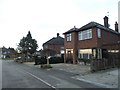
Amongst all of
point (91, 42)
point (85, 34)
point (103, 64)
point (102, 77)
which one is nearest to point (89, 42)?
point (91, 42)

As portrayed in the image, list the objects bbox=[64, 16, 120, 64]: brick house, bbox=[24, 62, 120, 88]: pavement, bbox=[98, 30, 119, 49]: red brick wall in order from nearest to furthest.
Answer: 1. bbox=[24, 62, 120, 88]: pavement
2. bbox=[64, 16, 120, 64]: brick house
3. bbox=[98, 30, 119, 49]: red brick wall

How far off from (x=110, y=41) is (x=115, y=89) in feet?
76.0

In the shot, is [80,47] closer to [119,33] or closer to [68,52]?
[68,52]

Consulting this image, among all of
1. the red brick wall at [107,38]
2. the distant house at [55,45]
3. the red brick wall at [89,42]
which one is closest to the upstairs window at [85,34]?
the red brick wall at [89,42]

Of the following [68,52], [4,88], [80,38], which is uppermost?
[80,38]

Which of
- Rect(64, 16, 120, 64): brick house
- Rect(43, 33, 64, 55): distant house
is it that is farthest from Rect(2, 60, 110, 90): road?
Rect(43, 33, 64, 55): distant house

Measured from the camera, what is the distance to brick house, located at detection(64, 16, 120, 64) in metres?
31.5

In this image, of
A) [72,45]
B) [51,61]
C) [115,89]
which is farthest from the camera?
[51,61]

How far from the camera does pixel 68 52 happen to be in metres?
40.1

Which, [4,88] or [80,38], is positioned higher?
[80,38]

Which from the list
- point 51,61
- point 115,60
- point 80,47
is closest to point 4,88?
point 115,60

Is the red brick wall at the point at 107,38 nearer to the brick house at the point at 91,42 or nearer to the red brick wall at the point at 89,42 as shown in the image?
the brick house at the point at 91,42

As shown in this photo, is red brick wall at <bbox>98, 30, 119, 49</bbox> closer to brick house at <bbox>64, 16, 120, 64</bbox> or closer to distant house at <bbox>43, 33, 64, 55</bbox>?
brick house at <bbox>64, 16, 120, 64</bbox>

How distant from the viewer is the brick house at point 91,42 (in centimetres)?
3145
